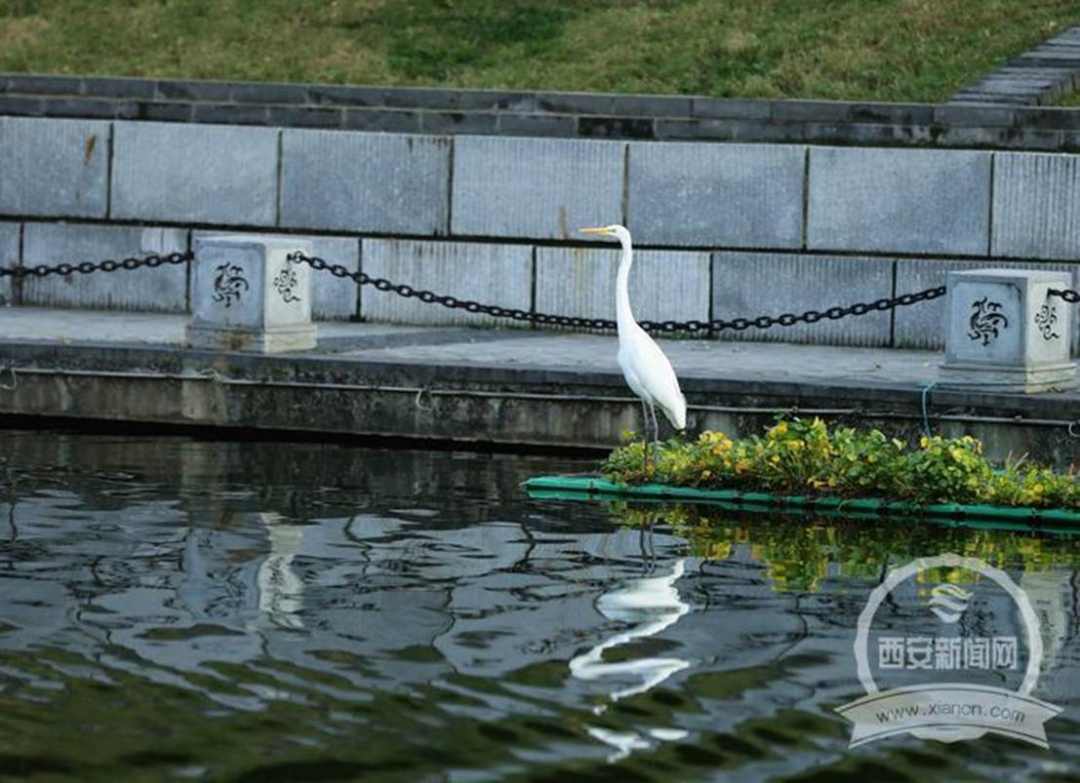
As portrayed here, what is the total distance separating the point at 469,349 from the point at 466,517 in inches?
172

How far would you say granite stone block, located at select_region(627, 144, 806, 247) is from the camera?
18625 mm

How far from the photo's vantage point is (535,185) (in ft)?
62.6

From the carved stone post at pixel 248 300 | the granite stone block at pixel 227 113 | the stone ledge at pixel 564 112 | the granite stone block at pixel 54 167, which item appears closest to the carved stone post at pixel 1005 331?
the stone ledge at pixel 564 112

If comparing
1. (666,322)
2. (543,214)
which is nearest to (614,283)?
(543,214)

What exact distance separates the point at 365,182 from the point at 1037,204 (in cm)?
516

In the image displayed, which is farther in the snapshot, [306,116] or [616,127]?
[306,116]

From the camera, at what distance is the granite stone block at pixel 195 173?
775 inches

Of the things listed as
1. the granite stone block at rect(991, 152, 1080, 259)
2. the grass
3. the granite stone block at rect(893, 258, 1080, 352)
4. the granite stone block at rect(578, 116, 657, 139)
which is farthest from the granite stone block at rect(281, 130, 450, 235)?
the granite stone block at rect(991, 152, 1080, 259)

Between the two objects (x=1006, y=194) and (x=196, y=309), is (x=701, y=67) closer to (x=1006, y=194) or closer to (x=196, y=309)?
(x=1006, y=194)

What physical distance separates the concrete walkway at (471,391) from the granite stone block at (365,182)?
1.81 meters

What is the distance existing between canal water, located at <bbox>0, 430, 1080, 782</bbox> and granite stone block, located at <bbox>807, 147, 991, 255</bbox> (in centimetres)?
483

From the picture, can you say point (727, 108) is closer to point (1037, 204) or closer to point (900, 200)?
point (900, 200)

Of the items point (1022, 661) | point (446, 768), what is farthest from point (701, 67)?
point (446, 768)

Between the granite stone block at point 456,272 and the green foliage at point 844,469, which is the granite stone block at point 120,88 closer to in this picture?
the granite stone block at point 456,272
